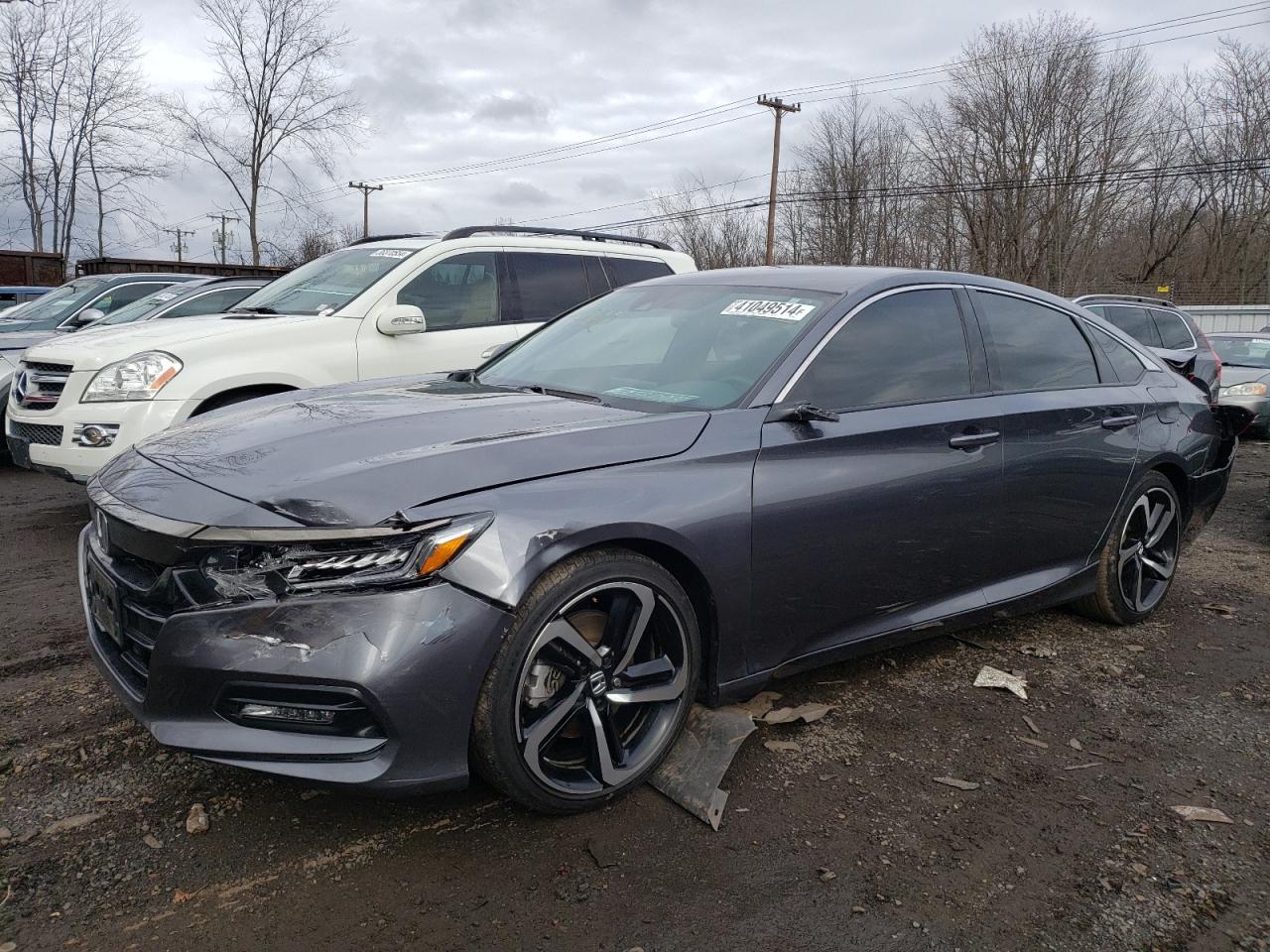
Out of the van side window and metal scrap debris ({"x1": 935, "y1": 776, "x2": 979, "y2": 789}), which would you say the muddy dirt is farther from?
the van side window

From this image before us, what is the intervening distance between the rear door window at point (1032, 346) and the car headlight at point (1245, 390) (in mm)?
9489

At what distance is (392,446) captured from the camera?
8.71 ft

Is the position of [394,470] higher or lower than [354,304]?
lower

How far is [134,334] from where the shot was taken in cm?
598

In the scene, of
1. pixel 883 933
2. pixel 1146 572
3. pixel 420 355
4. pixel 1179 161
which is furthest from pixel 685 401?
pixel 1179 161

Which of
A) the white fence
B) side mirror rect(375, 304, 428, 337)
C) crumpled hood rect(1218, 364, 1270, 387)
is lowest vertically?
crumpled hood rect(1218, 364, 1270, 387)

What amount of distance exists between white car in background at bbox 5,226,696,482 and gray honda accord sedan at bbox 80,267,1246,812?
2027 mm

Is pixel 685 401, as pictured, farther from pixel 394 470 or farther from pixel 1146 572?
pixel 1146 572

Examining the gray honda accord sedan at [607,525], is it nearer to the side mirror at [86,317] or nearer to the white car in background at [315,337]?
the white car in background at [315,337]

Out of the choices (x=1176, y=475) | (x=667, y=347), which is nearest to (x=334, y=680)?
(x=667, y=347)

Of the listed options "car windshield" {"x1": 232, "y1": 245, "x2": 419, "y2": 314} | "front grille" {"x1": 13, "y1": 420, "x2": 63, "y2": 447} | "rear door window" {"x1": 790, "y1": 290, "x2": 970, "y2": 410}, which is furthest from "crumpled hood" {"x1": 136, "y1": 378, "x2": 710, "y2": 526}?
"car windshield" {"x1": 232, "y1": 245, "x2": 419, "y2": 314}

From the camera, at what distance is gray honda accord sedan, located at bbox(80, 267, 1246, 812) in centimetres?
229

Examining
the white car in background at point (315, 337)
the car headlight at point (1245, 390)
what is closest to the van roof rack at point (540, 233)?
the white car in background at point (315, 337)

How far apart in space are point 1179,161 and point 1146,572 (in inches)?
1521
